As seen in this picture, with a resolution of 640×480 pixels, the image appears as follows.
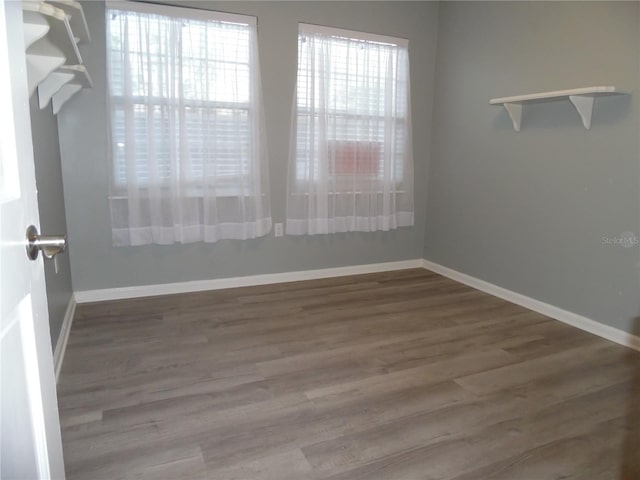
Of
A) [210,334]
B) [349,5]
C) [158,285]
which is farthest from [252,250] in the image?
[349,5]

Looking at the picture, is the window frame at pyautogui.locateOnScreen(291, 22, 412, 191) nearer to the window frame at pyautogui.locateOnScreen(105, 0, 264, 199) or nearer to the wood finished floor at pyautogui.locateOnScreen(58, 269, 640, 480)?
the window frame at pyautogui.locateOnScreen(105, 0, 264, 199)

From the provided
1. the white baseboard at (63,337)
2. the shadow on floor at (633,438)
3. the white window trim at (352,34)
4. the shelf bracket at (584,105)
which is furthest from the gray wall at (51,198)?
the shelf bracket at (584,105)

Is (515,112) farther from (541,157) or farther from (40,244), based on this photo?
(40,244)

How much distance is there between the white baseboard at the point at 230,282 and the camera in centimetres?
308

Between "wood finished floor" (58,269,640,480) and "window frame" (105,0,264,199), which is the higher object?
"window frame" (105,0,264,199)

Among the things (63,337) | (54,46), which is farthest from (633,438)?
(54,46)

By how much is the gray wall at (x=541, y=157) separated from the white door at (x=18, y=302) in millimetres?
2800

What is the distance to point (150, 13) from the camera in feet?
9.08

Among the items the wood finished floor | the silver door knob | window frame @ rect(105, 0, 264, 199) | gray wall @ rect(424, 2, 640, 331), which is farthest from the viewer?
window frame @ rect(105, 0, 264, 199)

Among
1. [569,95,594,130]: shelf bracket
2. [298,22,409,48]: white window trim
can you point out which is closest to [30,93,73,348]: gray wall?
[298,22,409,48]: white window trim

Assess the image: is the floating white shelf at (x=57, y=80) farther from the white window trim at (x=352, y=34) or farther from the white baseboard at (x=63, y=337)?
the white window trim at (x=352, y=34)

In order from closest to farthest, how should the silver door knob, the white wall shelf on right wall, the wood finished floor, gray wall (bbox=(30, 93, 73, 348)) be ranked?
the silver door knob
the wood finished floor
gray wall (bbox=(30, 93, 73, 348))
the white wall shelf on right wall

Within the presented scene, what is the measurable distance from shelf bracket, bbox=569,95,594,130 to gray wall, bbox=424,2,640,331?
0.15 ft

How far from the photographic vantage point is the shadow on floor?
1.51 metres
